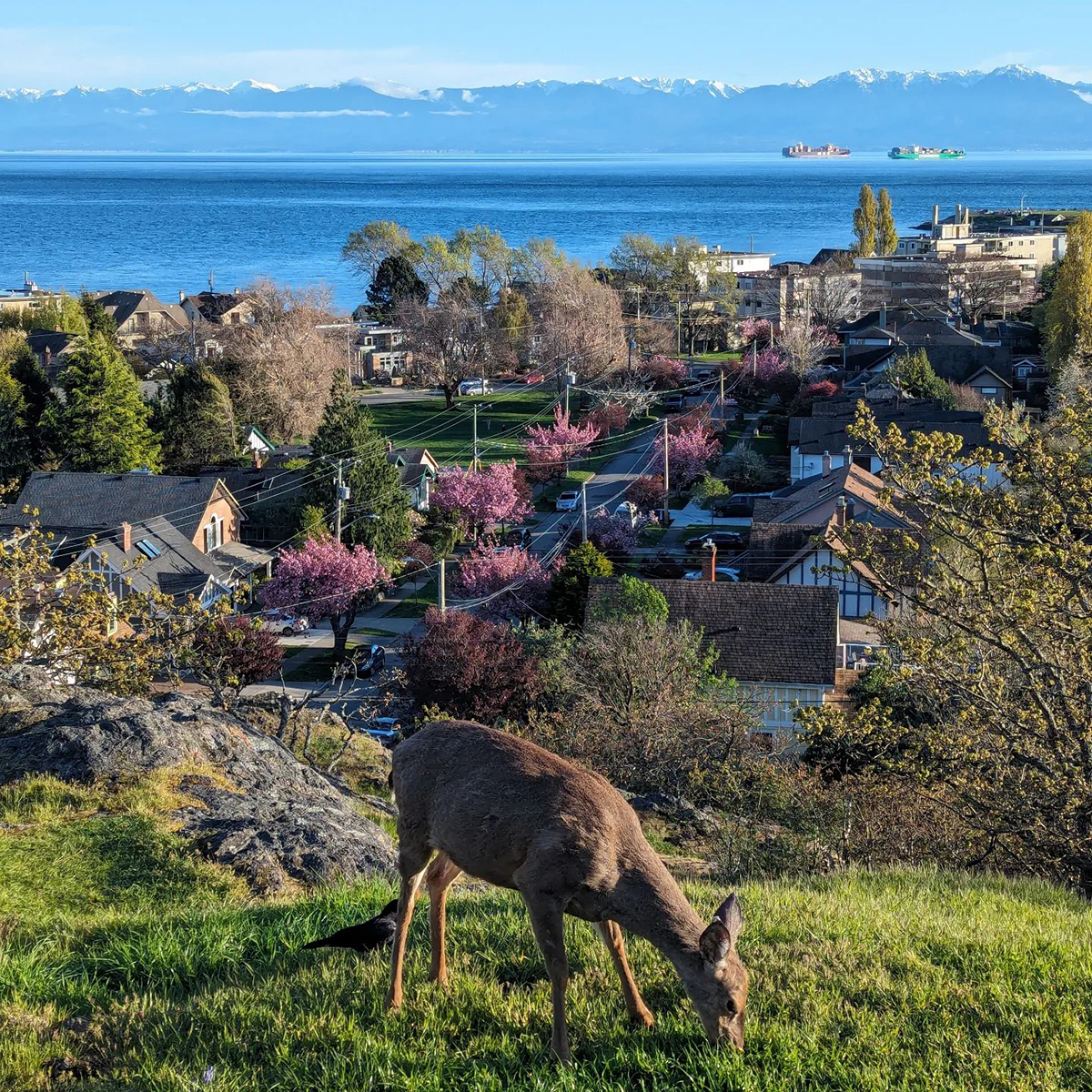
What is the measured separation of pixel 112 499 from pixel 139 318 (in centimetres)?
5979

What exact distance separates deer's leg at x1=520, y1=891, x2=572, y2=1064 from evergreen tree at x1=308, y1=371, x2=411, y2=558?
140ft

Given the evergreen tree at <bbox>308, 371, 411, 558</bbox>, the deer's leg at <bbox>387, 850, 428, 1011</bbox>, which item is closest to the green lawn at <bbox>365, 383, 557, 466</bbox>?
the evergreen tree at <bbox>308, 371, 411, 558</bbox>

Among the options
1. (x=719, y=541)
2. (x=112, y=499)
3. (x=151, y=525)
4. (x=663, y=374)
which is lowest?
(x=719, y=541)

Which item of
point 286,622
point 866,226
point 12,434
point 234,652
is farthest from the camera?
point 866,226

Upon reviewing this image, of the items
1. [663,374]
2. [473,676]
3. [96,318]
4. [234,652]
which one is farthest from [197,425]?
[473,676]

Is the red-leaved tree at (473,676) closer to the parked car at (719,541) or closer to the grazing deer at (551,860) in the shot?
the grazing deer at (551,860)

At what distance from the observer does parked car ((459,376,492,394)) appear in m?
94.6

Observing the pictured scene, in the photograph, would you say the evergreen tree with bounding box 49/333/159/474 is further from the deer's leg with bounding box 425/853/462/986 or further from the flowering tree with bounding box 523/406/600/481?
the deer's leg with bounding box 425/853/462/986

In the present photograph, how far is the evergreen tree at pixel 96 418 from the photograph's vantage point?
192 feet

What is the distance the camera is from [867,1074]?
19.6 feet

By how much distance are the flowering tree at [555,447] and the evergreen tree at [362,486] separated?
16293mm

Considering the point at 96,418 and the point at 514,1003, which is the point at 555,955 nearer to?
the point at 514,1003

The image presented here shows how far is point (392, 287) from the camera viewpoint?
120562 millimetres

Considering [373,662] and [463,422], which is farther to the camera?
[463,422]
